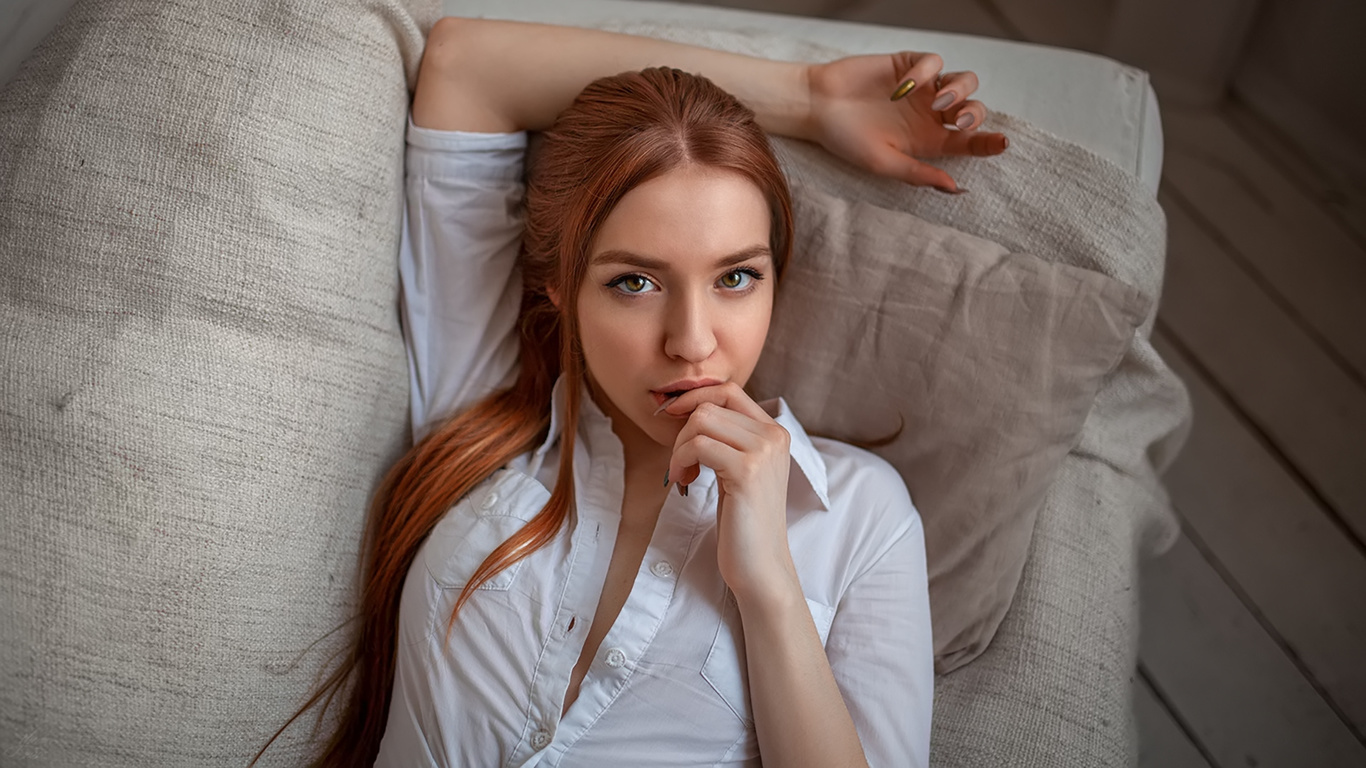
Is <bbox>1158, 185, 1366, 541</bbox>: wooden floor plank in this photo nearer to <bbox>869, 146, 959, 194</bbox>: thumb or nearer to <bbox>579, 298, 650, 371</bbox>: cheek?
<bbox>869, 146, 959, 194</bbox>: thumb

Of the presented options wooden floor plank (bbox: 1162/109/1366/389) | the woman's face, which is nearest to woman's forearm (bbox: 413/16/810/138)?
the woman's face

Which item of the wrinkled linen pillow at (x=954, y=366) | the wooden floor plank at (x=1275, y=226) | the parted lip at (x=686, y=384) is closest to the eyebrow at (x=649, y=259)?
the parted lip at (x=686, y=384)

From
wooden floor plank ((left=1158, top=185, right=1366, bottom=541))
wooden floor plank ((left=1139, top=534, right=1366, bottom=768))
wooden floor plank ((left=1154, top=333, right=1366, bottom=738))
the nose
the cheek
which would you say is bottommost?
wooden floor plank ((left=1139, top=534, right=1366, bottom=768))

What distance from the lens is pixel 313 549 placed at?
120 cm

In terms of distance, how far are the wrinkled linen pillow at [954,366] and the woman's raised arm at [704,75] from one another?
0.36 feet

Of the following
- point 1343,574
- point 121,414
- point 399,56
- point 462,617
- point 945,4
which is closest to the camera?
point 121,414

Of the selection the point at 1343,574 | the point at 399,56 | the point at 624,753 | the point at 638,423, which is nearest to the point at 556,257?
the point at 638,423

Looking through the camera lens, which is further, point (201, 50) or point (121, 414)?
point (201, 50)

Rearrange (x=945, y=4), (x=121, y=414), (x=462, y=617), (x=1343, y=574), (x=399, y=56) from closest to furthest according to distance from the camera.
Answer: (x=121, y=414) → (x=462, y=617) → (x=399, y=56) → (x=1343, y=574) → (x=945, y=4)

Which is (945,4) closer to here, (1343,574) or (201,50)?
(1343,574)

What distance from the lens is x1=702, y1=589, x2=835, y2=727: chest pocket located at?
114 centimetres

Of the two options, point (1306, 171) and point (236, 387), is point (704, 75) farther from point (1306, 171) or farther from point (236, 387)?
point (1306, 171)

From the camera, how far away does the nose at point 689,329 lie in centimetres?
111

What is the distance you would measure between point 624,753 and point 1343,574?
1562 mm
